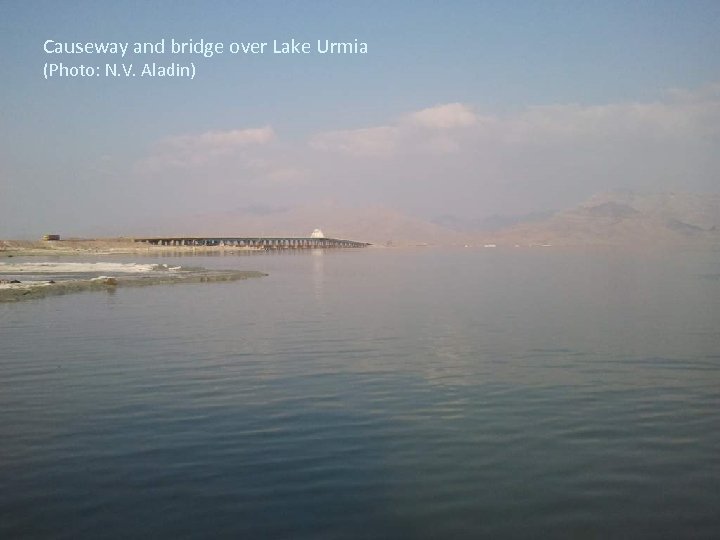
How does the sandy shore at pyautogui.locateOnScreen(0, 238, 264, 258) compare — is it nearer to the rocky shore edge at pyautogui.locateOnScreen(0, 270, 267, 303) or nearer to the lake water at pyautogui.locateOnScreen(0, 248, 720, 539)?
the rocky shore edge at pyautogui.locateOnScreen(0, 270, 267, 303)

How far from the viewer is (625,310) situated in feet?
115

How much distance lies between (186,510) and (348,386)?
8281 mm

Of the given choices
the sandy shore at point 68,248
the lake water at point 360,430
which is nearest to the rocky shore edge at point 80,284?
the lake water at point 360,430

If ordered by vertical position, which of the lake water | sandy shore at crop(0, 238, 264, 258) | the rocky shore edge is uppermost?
sandy shore at crop(0, 238, 264, 258)

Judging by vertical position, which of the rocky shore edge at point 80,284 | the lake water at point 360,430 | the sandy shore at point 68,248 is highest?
the sandy shore at point 68,248

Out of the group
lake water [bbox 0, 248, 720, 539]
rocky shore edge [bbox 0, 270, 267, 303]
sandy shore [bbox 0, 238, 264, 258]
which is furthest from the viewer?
sandy shore [bbox 0, 238, 264, 258]

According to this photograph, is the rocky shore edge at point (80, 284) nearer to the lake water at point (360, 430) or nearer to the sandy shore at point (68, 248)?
the lake water at point (360, 430)

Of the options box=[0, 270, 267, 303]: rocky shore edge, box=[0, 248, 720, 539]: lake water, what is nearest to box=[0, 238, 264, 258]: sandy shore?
box=[0, 270, 267, 303]: rocky shore edge

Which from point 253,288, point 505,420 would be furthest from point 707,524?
point 253,288

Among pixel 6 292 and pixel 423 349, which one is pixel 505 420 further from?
pixel 6 292

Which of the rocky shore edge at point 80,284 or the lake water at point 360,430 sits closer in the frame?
the lake water at point 360,430

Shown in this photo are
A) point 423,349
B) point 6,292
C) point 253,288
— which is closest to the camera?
point 423,349

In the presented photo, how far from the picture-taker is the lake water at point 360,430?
31.1ft

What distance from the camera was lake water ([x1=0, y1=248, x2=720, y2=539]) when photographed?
9475 millimetres
